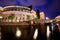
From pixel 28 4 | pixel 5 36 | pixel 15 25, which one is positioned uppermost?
pixel 28 4

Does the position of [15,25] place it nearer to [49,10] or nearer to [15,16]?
[15,16]

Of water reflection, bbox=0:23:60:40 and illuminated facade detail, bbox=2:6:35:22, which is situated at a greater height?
illuminated facade detail, bbox=2:6:35:22

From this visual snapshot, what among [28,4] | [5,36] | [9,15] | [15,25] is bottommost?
[5,36]

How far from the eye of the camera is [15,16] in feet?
7.68

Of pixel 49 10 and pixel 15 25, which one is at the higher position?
pixel 49 10

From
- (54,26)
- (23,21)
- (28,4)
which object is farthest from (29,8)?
(54,26)

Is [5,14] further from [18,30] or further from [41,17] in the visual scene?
[41,17]

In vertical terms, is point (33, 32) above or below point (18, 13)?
below

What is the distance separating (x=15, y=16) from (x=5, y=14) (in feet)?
0.46

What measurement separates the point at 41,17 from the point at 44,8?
0.47 ft

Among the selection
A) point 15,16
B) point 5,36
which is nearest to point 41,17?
point 15,16

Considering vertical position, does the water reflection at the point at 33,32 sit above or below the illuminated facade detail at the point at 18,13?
below

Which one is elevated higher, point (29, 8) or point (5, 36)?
Answer: point (29, 8)

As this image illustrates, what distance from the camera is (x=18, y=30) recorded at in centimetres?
231
